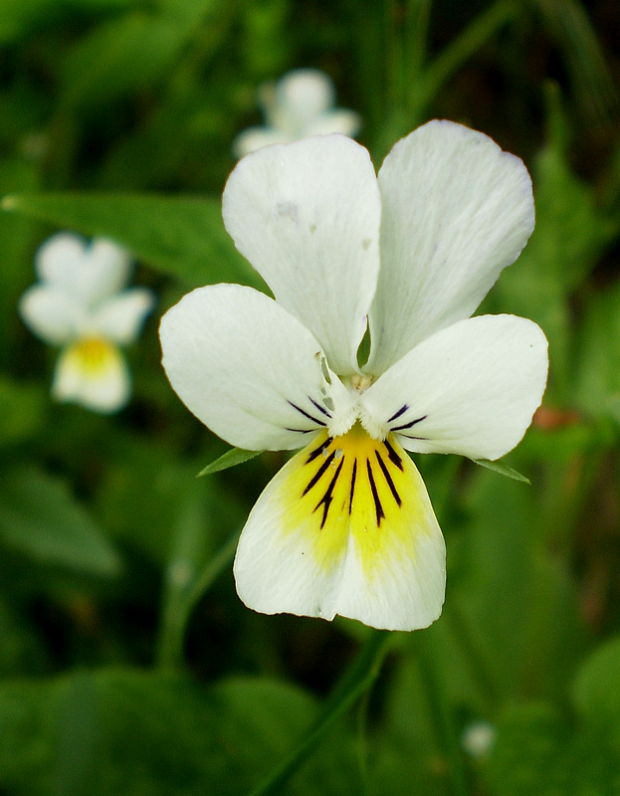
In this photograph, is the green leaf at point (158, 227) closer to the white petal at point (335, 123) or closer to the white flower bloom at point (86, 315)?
the white flower bloom at point (86, 315)

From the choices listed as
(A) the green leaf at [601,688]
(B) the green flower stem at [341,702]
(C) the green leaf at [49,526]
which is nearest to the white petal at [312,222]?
(B) the green flower stem at [341,702]

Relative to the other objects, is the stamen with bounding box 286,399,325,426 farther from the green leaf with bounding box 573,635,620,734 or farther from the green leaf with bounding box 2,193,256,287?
the green leaf with bounding box 573,635,620,734

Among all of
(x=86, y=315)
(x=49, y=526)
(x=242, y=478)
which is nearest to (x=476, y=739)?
(x=242, y=478)

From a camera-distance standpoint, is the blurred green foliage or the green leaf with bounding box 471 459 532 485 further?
the blurred green foliage

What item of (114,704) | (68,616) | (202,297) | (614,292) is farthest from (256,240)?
(68,616)

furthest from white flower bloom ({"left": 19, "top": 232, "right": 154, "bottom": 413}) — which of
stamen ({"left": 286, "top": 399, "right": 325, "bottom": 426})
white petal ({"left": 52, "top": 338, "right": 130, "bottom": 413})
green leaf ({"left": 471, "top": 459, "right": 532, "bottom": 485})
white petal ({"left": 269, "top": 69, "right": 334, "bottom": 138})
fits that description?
green leaf ({"left": 471, "top": 459, "right": 532, "bottom": 485})

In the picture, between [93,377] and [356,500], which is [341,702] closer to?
[356,500]
